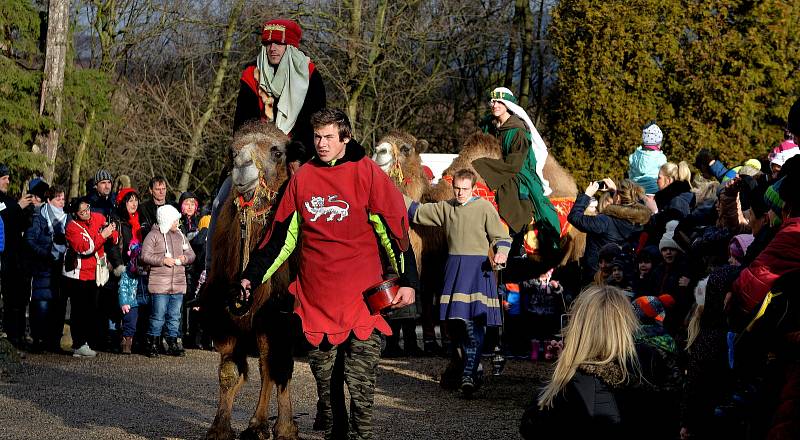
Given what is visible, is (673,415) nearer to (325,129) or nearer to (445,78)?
(325,129)

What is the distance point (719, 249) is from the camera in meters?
7.50

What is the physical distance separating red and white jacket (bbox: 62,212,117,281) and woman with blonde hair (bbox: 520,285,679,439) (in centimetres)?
895

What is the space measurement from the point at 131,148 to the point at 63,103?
386 cm

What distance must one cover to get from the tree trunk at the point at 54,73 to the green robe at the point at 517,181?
10239 millimetres

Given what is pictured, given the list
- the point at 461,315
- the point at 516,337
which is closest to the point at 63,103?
the point at 516,337

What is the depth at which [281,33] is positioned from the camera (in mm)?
8211

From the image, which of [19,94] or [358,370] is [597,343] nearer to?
[358,370]

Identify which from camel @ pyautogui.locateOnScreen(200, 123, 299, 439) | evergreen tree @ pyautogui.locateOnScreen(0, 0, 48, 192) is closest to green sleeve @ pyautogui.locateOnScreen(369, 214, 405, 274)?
camel @ pyautogui.locateOnScreen(200, 123, 299, 439)

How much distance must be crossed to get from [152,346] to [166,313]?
17.3 inches

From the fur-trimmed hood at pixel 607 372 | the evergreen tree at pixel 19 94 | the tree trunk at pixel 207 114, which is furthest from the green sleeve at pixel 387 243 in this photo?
the tree trunk at pixel 207 114

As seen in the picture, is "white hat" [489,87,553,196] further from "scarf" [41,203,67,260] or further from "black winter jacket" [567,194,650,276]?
"scarf" [41,203,67,260]

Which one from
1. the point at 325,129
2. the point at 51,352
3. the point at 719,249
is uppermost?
the point at 325,129

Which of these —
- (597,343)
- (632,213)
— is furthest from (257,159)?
(632,213)

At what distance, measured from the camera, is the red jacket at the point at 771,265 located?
176 inches
